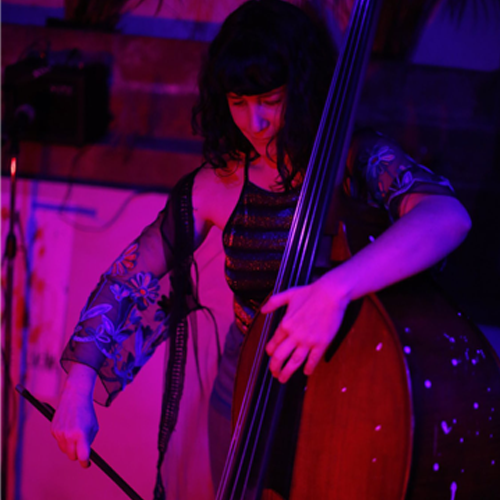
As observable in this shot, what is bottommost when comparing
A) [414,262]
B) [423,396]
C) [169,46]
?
[423,396]

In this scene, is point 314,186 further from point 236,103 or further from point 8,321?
point 8,321

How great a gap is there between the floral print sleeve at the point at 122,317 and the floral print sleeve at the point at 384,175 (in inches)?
15.4

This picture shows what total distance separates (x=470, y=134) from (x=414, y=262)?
524 millimetres

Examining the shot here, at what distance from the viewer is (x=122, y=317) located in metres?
0.93

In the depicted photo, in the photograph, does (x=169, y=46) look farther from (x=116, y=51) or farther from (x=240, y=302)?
(x=240, y=302)

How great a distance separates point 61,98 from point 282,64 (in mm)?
662

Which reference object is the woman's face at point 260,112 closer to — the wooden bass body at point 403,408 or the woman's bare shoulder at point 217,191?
the woman's bare shoulder at point 217,191

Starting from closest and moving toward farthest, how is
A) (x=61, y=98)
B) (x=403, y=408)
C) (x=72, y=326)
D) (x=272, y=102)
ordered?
(x=403, y=408) → (x=272, y=102) → (x=61, y=98) → (x=72, y=326)

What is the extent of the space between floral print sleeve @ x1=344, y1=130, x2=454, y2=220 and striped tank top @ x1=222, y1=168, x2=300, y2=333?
0.12 metres

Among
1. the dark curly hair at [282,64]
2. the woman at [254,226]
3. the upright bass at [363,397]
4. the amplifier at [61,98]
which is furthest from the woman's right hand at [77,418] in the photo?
the amplifier at [61,98]

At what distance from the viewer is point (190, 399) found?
4.06 feet

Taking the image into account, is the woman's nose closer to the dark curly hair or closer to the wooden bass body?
the dark curly hair

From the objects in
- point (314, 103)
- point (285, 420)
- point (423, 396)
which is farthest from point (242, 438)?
point (314, 103)

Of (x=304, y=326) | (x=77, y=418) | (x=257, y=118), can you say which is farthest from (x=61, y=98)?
(x=304, y=326)
